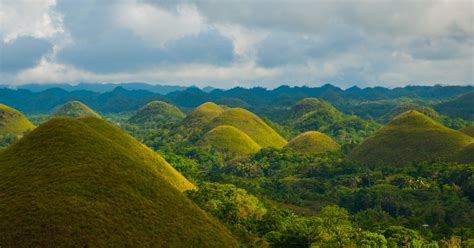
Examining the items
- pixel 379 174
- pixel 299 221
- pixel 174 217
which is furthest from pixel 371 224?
pixel 379 174

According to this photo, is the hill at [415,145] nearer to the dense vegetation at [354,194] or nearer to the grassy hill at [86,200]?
the dense vegetation at [354,194]

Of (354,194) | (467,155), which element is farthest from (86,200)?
(467,155)

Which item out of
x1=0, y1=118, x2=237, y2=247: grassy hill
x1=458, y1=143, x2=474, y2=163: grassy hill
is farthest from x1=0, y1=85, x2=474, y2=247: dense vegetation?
x1=0, y1=118, x2=237, y2=247: grassy hill

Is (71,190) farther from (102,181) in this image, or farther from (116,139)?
(116,139)

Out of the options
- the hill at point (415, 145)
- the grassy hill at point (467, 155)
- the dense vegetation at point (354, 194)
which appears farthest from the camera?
the hill at point (415, 145)

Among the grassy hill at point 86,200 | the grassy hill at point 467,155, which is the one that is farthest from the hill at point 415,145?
the grassy hill at point 86,200

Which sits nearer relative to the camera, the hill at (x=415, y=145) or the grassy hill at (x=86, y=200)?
the grassy hill at (x=86, y=200)

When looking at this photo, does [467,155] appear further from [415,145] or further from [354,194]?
[354,194]
